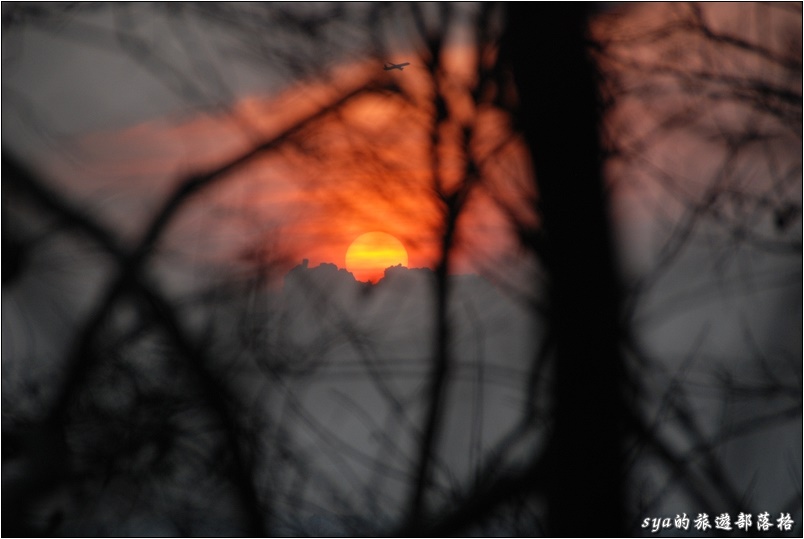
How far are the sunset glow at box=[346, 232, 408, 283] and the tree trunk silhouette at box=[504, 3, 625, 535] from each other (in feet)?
1.78

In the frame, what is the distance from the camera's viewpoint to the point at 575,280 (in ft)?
8.07

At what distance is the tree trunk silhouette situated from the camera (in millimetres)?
2436

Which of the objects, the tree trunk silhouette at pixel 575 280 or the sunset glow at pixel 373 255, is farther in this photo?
the sunset glow at pixel 373 255

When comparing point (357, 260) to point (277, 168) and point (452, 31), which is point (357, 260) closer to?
point (277, 168)

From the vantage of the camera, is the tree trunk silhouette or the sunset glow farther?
the sunset glow

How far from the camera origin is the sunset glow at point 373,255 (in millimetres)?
2547

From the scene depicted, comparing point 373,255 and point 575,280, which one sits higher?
point 373,255

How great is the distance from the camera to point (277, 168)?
255 cm

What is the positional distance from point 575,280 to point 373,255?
0.75 m

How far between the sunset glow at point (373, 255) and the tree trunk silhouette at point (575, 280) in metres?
0.54

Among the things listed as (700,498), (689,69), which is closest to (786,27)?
(689,69)

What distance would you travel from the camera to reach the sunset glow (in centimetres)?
255

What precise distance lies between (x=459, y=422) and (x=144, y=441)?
1.17 metres

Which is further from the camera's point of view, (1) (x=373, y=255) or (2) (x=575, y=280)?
(1) (x=373, y=255)
